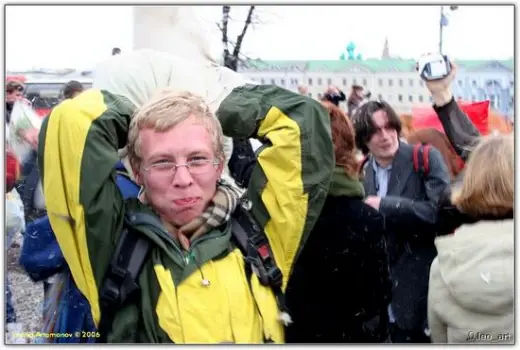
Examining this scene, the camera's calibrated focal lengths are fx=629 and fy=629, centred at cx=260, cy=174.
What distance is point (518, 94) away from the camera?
2047 millimetres

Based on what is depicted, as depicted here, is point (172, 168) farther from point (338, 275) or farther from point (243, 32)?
point (243, 32)

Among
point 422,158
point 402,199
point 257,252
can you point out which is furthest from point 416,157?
point 257,252

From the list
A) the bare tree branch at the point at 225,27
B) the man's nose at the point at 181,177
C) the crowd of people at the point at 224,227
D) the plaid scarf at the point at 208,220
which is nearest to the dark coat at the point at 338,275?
the crowd of people at the point at 224,227

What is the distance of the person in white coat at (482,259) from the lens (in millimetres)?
1655

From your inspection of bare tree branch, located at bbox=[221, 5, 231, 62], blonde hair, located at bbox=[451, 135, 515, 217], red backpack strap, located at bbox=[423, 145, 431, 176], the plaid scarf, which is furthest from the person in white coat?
bare tree branch, located at bbox=[221, 5, 231, 62]

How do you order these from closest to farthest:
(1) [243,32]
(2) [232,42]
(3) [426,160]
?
(1) [243,32] → (2) [232,42] → (3) [426,160]

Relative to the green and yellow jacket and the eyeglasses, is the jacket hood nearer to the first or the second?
the green and yellow jacket

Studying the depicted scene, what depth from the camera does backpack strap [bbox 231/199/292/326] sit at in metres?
1.51

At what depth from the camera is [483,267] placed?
5.41ft

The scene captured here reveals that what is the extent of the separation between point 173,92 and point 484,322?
3.41 ft

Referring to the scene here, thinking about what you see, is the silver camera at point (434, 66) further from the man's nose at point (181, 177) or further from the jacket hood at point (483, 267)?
the man's nose at point (181, 177)

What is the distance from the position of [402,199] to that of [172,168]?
1.05 m

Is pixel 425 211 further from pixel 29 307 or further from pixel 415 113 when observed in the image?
pixel 29 307

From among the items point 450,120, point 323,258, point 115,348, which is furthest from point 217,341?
point 450,120
